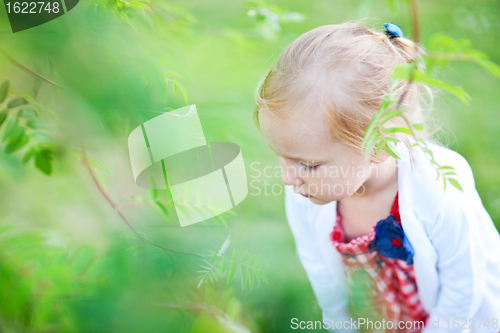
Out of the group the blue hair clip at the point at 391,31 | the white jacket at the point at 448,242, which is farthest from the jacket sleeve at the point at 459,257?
the blue hair clip at the point at 391,31

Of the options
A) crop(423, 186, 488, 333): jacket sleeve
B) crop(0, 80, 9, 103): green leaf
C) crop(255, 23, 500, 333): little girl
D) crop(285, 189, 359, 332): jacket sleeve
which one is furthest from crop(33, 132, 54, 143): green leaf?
crop(423, 186, 488, 333): jacket sleeve

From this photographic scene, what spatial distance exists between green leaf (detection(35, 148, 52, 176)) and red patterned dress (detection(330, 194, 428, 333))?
0.84 m

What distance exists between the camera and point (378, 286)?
1182 millimetres

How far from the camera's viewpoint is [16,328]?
1006 millimetres

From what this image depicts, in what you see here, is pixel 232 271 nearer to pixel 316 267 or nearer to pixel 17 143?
pixel 316 267

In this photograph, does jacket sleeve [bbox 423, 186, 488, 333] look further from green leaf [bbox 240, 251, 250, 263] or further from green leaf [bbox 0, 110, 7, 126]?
green leaf [bbox 0, 110, 7, 126]

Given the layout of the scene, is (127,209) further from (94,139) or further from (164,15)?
(164,15)

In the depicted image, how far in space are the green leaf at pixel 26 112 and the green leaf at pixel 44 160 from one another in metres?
0.08

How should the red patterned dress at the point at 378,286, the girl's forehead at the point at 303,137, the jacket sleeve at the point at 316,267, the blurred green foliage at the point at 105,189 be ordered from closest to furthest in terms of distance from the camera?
the girl's forehead at the point at 303,137, the blurred green foliage at the point at 105,189, the red patterned dress at the point at 378,286, the jacket sleeve at the point at 316,267

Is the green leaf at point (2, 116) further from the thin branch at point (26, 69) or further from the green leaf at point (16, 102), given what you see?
the thin branch at point (26, 69)

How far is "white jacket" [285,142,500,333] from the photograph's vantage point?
36.6 inches

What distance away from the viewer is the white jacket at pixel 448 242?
93 cm

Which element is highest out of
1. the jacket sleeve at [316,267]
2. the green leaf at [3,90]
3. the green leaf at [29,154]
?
the green leaf at [3,90]

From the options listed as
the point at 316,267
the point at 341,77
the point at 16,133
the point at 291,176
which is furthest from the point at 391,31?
the point at 16,133
